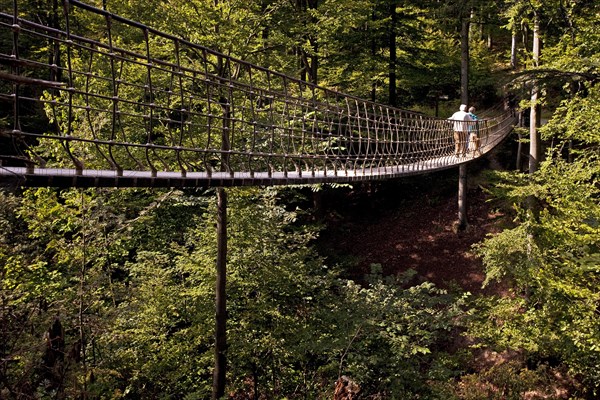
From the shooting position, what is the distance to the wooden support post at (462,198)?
944 cm

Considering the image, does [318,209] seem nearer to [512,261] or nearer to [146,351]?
[512,261]

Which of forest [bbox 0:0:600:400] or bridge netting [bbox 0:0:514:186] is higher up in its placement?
bridge netting [bbox 0:0:514:186]

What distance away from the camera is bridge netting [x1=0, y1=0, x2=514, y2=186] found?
5.76 ft

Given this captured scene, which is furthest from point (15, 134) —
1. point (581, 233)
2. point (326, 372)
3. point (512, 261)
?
point (512, 261)

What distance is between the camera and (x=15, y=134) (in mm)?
1572

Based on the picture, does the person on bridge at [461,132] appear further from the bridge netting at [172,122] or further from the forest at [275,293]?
the forest at [275,293]

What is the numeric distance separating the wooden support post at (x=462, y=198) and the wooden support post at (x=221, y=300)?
6.42 metres

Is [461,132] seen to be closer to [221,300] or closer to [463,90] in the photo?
[463,90]

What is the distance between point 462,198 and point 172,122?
26.2 ft

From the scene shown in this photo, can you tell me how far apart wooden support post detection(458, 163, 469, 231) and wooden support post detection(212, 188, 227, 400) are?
642 centimetres

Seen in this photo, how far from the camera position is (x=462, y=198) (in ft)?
31.4

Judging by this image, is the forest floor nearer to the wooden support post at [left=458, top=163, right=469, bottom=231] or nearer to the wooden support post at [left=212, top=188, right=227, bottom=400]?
the wooden support post at [left=458, top=163, right=469, bottom=231]

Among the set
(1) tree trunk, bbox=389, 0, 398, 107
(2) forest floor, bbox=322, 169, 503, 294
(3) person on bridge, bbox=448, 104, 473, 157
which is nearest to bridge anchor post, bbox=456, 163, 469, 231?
(2) forest floor, bbox=322, 169, 503, 294

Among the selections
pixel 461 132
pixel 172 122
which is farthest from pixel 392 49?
pixel 172 122
